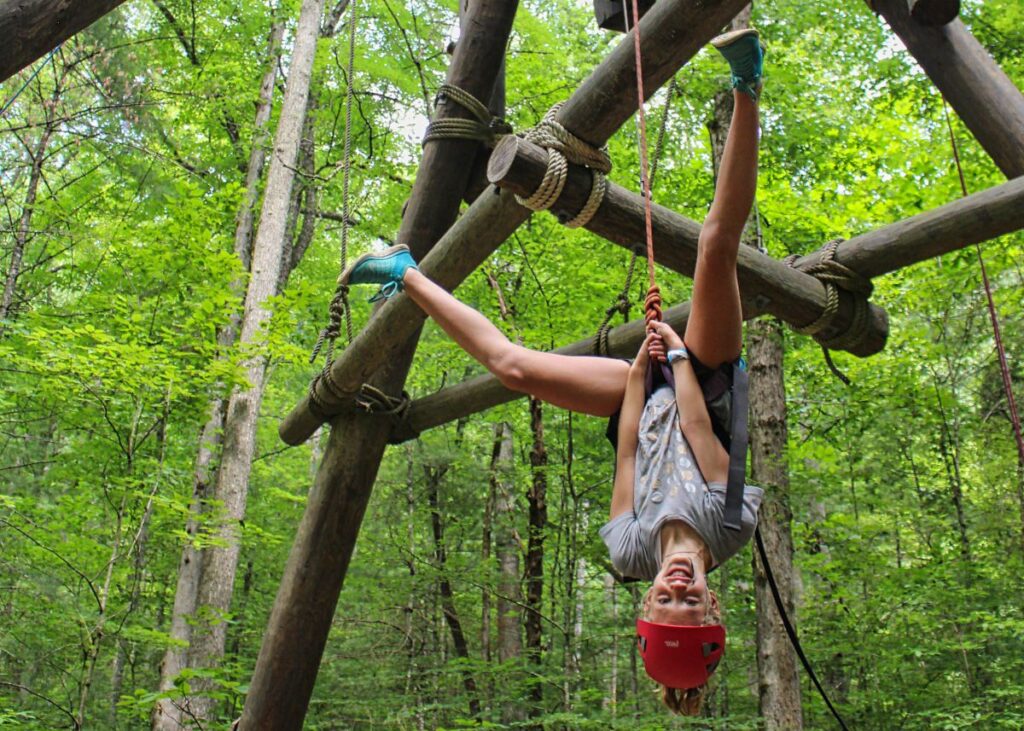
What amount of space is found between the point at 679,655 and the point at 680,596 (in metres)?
0.12

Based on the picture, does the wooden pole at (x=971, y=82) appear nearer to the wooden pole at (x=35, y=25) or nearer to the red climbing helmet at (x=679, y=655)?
the red climbing helmet at (x=679, y=655)

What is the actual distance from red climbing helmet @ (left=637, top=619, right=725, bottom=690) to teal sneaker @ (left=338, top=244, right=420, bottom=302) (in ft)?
4.82

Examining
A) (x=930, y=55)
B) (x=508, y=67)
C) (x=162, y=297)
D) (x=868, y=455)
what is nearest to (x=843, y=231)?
(x=868, y=455)

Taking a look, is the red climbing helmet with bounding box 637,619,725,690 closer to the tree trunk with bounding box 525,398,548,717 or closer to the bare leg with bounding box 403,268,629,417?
the bare leg with bounding box 403,268,629,417

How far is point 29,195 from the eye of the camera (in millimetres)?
6391

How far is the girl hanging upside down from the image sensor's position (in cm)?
180

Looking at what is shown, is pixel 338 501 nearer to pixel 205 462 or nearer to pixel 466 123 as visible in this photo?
Answer: pixel 466 123

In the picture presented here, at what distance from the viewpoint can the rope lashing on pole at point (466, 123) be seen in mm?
3490

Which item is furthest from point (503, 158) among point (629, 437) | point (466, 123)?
point (466, 123)

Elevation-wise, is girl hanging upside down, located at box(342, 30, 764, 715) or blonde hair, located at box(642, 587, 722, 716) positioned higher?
girl hanging upside down, located at box(342, 30, 764, 715)

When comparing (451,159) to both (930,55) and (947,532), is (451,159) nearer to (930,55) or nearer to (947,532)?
(930,55)

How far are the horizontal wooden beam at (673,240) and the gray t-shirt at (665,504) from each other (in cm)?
75

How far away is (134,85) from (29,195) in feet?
6.02

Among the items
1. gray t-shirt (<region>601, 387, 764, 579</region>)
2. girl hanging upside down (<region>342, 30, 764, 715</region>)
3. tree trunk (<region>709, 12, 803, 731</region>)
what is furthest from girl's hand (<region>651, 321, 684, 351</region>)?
tree trunk (<region>709, 12, 803, 731</region>)
